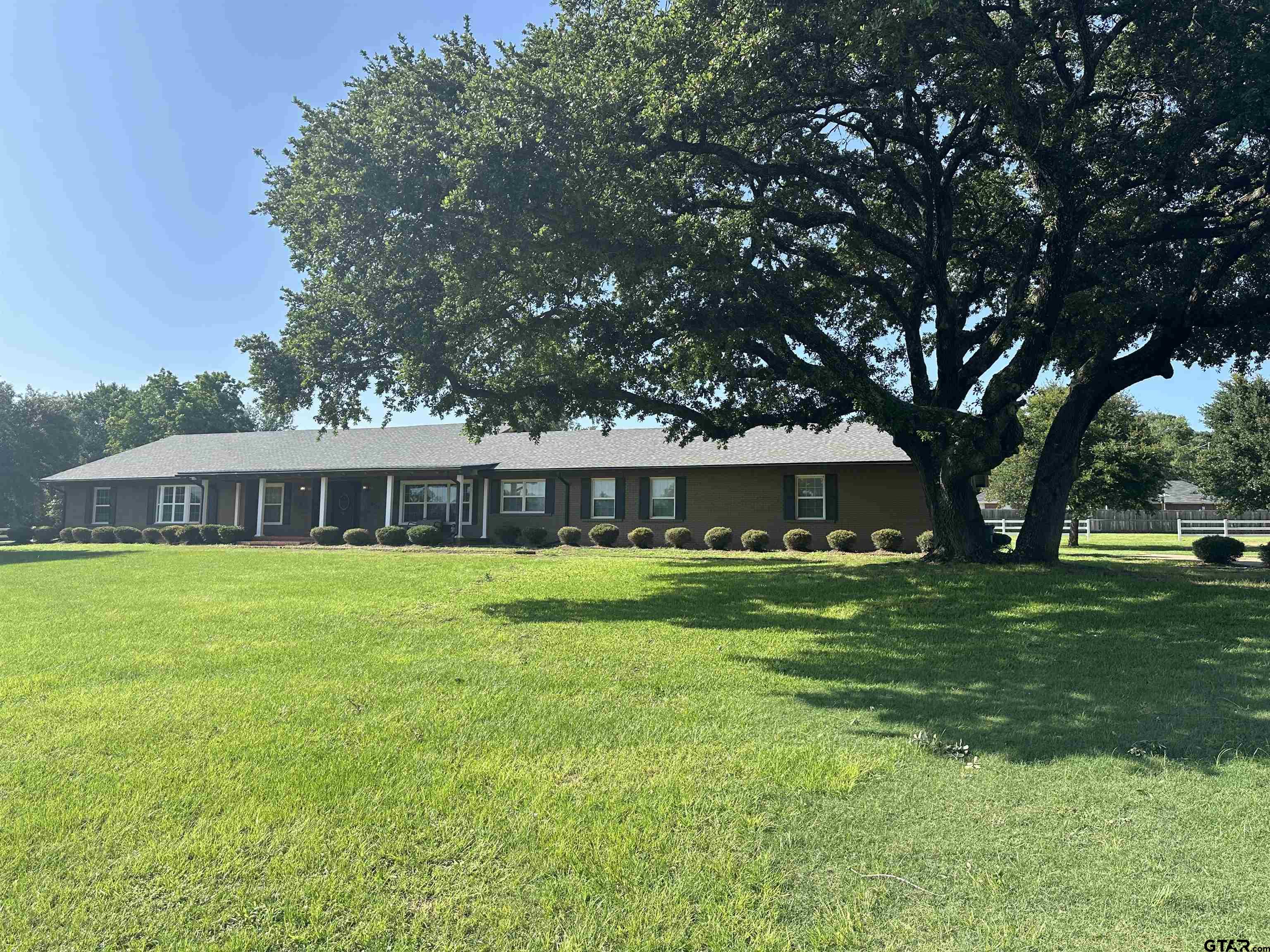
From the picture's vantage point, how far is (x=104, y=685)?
21.7 ft

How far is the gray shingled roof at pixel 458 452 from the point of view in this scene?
991 inches

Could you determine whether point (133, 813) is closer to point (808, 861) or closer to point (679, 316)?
point (808, 861)

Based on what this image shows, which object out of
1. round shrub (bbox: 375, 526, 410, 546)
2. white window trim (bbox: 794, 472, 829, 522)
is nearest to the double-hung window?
round shrub (bbox: 375, 526, 410, 546)

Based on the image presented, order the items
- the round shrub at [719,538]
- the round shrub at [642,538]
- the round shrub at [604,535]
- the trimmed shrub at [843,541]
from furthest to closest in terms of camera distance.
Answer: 1. the round shrub at [604,535]
2. the round shrub at [642,538]
3. the round shrub at [719,538]
4. the trimmed shrub at [843,541]

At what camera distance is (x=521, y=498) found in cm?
2839

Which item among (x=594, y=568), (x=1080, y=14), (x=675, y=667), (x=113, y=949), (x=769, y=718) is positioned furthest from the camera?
(x=594, y=568)

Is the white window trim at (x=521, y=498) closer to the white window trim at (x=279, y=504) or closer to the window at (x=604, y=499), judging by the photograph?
the window at (x=604, y=499)

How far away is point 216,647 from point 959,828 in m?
7.41

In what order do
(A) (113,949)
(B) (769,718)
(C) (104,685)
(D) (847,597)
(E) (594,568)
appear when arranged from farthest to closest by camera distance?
(E) (594,568)
(D) (847,597)
(C) (104,685)
(B) (769,718)
(A) (113,949)

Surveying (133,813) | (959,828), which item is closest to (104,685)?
(133,813)

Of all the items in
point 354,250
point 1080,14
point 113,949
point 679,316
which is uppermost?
point 1080,14

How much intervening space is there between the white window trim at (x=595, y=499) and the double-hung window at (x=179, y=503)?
17.0 meters

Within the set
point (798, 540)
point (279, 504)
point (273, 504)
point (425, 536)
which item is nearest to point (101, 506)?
point (273, 504)

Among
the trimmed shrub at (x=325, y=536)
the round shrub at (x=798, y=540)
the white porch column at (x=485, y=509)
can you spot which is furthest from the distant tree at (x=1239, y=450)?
the trimmed shrub at (x=325, y=536)
